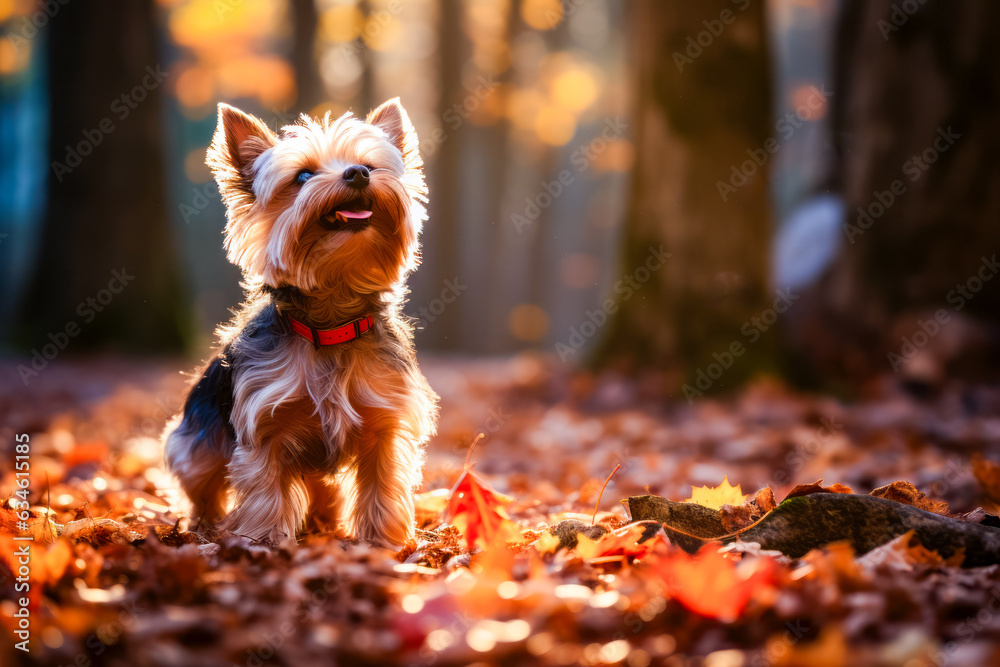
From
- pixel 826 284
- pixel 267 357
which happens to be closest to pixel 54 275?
pixel 267 357

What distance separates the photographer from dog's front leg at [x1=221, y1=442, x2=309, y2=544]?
3.49 metres

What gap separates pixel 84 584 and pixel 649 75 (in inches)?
320

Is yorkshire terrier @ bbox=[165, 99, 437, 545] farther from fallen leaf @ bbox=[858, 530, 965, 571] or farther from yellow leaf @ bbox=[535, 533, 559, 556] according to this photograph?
fallen leaf @ bbox=[858, 530, 965, 571]

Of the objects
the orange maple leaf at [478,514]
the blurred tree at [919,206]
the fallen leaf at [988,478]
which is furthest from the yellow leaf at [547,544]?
the blurred tree at [919,206]

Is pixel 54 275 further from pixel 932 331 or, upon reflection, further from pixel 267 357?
pixel 932 331

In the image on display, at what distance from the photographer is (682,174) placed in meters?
8.52

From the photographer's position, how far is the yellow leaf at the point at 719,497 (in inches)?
143

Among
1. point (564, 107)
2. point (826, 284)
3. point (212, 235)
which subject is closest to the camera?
point (826, 284)

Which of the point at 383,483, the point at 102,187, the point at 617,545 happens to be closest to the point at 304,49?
the point at 102,187

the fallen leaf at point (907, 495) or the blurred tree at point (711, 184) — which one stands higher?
the blurred tree at point (711, 184)

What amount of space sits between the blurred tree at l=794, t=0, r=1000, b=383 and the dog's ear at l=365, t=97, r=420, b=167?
5.93 meters

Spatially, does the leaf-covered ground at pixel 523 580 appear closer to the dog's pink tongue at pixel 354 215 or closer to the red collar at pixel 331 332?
the red collar at pixel 331 332

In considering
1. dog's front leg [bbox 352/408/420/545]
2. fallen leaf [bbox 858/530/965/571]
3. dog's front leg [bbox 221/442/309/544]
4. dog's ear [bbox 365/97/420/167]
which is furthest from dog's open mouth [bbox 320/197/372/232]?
fallen leaf [bbox 858/530/965/571]

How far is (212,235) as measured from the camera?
4291 cm
